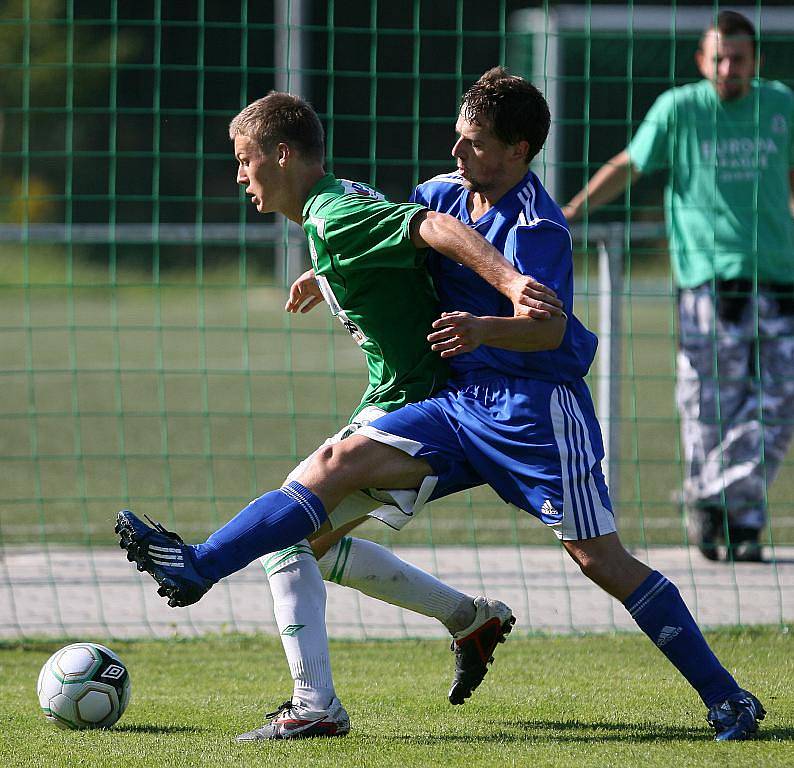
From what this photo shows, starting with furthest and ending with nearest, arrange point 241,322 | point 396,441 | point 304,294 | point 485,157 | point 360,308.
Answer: point 241,322 < point 304,294 < point 360,308 < point 485,157 < point 396,441

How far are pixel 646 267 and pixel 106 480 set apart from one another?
41.5 feet

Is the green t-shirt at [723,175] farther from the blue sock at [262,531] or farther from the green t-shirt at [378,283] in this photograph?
the blue sock at [262,531]

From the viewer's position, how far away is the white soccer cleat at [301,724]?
3.86 metres

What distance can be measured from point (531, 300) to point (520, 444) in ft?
1.44

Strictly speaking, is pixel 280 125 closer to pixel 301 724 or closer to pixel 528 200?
pixel 528 200

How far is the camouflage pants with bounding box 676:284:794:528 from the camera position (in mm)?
6770

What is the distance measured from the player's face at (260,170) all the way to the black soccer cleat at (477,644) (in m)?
1.38

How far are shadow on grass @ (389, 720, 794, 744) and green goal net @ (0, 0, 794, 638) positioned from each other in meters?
1.61

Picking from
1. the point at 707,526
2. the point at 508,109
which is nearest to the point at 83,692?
the point at 508,109

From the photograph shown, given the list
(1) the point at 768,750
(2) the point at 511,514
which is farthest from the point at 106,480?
(1) the point at 768,750

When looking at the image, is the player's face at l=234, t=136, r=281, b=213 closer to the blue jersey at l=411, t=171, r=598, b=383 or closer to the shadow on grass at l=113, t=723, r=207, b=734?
the blue jersey at l=411, t=171, r=598, b=383

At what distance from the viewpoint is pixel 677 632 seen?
12.6 feet

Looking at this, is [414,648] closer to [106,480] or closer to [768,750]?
[768,750]

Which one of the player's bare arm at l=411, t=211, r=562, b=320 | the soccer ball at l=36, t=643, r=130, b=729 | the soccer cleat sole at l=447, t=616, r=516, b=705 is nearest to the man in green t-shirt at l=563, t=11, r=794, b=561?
the soccer cleat sole at l=447, t=616, r=516, b=705
